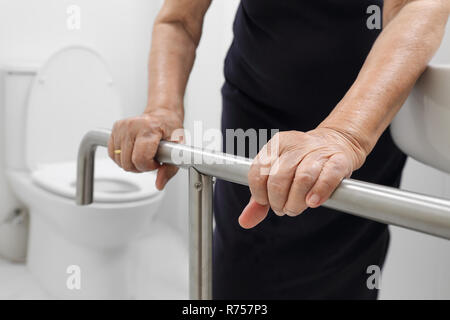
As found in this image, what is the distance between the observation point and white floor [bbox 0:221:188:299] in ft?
4.62

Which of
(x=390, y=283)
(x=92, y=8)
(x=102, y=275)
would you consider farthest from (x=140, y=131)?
(x=92, y=8)

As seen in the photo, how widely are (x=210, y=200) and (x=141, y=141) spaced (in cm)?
12

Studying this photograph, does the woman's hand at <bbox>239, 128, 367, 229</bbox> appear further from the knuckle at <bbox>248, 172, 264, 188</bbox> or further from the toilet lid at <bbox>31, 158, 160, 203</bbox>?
the toilet lid at <bbox>31, 158, 160, 203</bbox>

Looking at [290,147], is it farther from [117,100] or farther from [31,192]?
[117,100]

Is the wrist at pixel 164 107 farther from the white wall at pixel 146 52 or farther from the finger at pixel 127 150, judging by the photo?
the white wall at pixel 146 52

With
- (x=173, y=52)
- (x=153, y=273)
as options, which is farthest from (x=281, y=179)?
(x=153, y=273)

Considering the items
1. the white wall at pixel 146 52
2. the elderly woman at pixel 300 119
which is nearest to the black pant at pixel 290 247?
the elderly woman at pixel 300 119

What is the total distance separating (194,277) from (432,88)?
12.0 inches

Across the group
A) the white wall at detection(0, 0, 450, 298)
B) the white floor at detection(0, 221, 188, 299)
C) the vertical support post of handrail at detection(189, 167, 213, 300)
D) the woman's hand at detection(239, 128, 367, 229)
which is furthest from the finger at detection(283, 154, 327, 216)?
the white floor at detection(0, 221, 188, 299)

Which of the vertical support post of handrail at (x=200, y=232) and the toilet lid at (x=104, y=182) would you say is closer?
the vertical support post of handrail at (x=200, y=232)

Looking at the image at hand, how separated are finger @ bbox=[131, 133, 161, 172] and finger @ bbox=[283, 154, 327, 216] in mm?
Result: 198

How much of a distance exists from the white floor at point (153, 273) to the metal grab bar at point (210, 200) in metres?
0.94

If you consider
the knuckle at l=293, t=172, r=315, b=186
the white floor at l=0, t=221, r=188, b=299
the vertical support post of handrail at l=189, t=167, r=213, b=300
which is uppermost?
the knuckle at l=293, t=172, r=315, b=186

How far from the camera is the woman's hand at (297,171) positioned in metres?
0.33
